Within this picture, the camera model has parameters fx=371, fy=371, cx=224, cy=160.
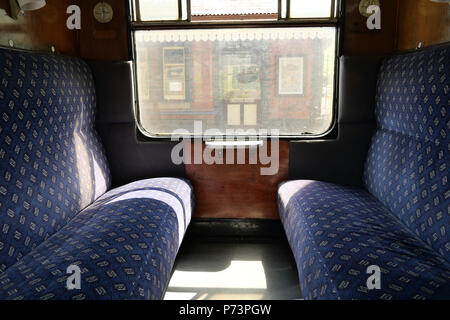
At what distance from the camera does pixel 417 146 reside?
2064mm

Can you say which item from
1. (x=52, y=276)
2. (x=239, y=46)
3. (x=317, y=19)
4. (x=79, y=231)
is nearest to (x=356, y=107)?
(x=317, y=19)

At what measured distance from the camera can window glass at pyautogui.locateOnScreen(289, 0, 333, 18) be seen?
2.79 m

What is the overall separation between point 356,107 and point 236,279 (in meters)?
1.57

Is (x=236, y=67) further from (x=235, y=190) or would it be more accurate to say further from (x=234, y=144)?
(x=235, y=190)

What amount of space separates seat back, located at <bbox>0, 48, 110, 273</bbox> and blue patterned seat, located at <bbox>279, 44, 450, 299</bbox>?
1304 millimetres

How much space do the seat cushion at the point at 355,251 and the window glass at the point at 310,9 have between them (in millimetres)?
1360

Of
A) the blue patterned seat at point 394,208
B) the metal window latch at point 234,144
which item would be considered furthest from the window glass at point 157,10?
the blue patterned seat at point 394,208

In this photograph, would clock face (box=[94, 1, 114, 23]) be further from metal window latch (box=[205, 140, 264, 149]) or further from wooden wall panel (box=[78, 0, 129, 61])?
metal window latch (box=[205, 140, 264, 149])

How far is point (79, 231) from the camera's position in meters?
1.88

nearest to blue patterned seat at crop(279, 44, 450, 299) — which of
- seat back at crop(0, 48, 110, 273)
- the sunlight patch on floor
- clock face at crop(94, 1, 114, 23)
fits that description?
the sunlight patch on floor

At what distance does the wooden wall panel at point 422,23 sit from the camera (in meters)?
2.27

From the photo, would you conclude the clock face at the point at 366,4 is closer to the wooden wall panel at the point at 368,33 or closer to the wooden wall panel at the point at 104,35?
the wooden wall panel at the point at 368,33

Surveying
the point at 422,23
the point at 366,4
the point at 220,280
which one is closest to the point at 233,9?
the point at 366,4

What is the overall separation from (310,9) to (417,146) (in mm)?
1358
